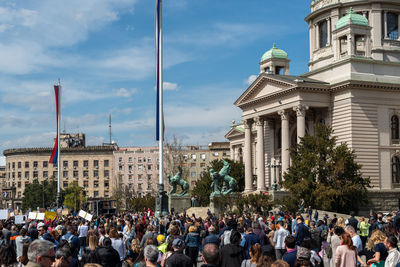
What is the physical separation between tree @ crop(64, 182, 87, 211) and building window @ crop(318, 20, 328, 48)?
56.3 meters

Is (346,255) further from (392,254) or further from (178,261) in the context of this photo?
(178,261)

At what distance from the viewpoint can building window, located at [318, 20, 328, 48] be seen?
229ft

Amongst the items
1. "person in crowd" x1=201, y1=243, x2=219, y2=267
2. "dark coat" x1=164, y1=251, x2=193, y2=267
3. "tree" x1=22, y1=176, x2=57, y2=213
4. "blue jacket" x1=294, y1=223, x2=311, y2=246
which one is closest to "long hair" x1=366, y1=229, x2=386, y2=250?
"person in crowd" x1=201, y1=243, x2=219, y2=267

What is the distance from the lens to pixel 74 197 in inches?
4313

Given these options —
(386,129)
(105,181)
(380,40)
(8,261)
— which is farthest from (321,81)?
(105,181)

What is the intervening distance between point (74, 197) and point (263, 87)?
5913 centimetres

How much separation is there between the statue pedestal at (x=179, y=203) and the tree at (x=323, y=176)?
330 inches

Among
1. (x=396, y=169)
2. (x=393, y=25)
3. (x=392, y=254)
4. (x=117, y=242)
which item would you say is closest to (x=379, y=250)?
(x=392, y=254)

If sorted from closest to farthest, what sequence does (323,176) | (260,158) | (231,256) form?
(231,256)
(323,176)
(260,158)

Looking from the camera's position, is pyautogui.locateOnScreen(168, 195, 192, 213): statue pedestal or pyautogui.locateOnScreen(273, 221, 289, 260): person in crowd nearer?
Result: pyautogui.locateOnScreen(273, 221, 289, 260): person in crowd

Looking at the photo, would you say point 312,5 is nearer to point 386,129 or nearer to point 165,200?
point 386,129

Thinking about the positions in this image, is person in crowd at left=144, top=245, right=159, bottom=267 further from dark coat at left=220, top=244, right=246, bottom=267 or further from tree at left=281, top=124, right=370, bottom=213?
tree at left=281, top=124, right=370, bottom=213

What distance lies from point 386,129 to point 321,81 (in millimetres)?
7847

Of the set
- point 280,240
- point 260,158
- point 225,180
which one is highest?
point 260,158
